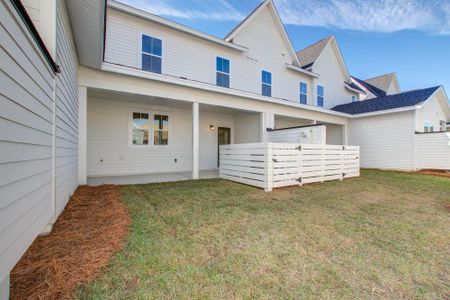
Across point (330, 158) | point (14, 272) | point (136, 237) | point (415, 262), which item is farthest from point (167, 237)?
point (330, 158)

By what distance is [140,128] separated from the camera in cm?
804

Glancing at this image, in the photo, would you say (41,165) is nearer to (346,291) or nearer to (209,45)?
(346,291)

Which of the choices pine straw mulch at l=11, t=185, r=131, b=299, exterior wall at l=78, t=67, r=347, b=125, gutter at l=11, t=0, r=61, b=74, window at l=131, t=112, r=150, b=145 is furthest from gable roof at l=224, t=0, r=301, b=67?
pine straw mulch at l=11, t=185, r=131, b=299

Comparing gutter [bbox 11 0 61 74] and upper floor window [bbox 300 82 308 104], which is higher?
upper floor window [bbox 300 82 308 104]

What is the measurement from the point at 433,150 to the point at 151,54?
13.5m

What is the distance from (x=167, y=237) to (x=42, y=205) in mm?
1417

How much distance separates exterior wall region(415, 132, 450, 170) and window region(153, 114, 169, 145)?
11.9 m

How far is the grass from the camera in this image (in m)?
1.61

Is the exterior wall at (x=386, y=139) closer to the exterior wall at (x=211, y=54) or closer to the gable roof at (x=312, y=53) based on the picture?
the exterior wall at (x=211, y=54)

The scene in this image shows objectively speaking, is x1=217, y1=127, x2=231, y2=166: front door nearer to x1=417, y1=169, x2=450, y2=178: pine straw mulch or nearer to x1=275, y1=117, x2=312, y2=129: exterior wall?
x1=275, y1=117, x2=312, y2=129: exterior wall

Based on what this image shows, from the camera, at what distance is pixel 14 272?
169cm

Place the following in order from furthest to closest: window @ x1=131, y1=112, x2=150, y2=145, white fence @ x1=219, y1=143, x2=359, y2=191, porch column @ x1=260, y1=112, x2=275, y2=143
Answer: porch column @ x1=260, y1=112, x2=275, y2=143
window @ x1=131, y1=112, x2=150, y2=145
white fence @ x1=219, y1=143, x2=359, y2=191

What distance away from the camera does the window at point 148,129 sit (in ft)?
26.0

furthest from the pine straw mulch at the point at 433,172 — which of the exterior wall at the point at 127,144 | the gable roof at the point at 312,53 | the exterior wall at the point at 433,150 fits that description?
the exterior wall at the point at 127,144
